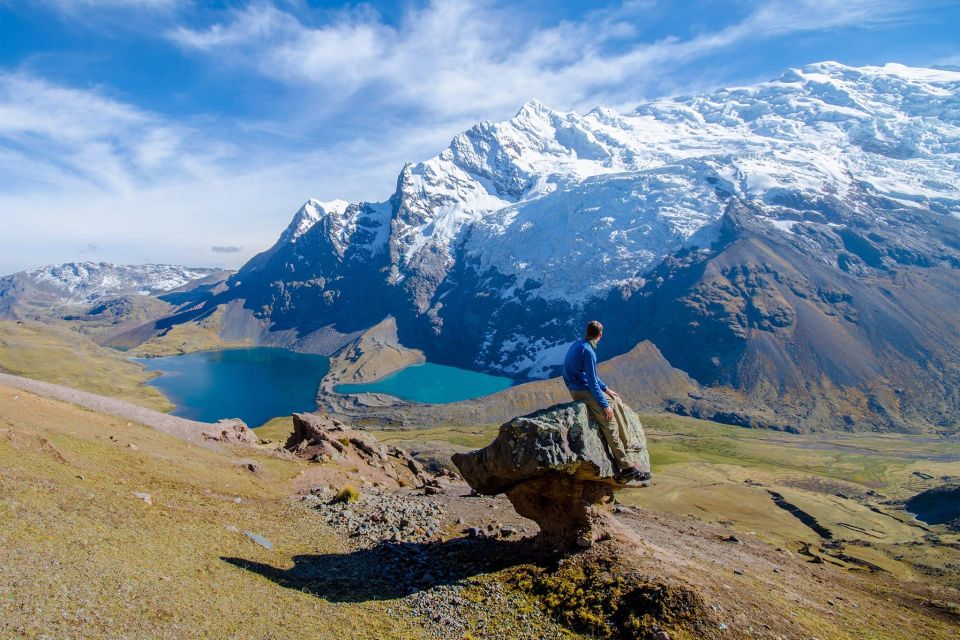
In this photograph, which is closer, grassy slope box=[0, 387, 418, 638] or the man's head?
grassy slope box=[0, 387, 418, 638]

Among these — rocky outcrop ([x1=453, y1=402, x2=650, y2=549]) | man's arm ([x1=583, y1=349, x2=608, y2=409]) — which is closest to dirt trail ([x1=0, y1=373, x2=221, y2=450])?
rocky outcrop ([x1=453, y1=402, x2=650, y2=549])

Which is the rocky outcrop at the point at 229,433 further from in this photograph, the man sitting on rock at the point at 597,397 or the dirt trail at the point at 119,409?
the man sitting on rock at the point at 597,397

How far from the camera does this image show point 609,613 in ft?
55.9

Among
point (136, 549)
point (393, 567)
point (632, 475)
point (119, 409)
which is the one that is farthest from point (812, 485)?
point (136, 549)

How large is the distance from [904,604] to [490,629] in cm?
2119

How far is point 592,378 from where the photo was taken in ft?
65.8

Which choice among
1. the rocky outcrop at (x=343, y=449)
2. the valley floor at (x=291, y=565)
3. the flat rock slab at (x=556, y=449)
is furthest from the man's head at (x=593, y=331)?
the rocky outcrop at (x=343, y=449)

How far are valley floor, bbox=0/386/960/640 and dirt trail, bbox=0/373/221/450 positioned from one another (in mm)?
2409

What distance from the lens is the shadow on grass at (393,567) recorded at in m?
19.1

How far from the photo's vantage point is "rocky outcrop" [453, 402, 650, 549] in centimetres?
2025

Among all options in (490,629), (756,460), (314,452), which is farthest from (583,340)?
(756,460)

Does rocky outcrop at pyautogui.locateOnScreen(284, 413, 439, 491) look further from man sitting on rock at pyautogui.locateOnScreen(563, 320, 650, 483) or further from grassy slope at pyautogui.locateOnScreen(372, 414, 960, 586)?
grassy slope at pyautogui.locateOnScreen(372, 414, 960, 586)

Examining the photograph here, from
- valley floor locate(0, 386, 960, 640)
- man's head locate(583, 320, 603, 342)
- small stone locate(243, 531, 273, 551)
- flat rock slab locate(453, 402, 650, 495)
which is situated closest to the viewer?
valley floor locate(0, 386, 960, 640)

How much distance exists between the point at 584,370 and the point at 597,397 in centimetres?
124
